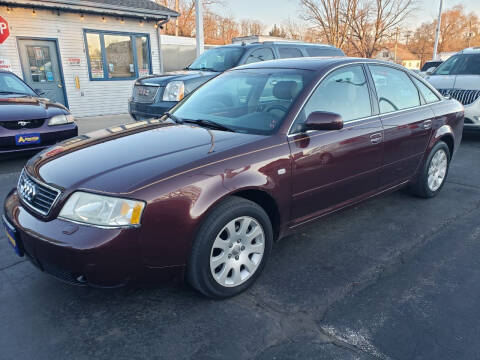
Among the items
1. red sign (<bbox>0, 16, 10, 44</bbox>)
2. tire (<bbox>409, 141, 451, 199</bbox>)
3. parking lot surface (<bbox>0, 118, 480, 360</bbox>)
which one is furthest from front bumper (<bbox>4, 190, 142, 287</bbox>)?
red sign (<bbox>0, 16, 10, 44</bbox>)

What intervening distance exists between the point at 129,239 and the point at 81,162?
74cm

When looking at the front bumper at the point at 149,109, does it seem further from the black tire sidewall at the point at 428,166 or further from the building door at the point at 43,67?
the building door at the point at 43,67

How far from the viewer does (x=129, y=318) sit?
2443 mm

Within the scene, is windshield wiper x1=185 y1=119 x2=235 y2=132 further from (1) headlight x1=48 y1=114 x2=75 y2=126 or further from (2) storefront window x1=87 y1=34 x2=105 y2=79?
(2) storefront window x1=87 y1=34 x2=105 y2=79

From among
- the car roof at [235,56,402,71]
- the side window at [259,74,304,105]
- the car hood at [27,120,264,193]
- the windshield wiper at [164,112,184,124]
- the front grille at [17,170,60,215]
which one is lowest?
the front grille at [17,170,60,215]

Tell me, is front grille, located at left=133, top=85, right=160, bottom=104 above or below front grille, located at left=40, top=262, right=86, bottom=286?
above

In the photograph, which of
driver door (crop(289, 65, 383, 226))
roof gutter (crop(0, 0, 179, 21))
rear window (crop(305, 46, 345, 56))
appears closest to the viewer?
driver door (crop(289, 65, 383, 226))

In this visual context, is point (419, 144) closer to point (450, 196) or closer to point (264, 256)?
point (450, 196)

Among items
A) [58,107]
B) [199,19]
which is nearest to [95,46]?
[199,19]

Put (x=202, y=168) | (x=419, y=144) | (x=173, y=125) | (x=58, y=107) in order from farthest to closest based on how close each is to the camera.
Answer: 1. (x=58, y=107)
2. (x=419, y=144)
3. (x=173, y=125)
4. (x=202, y=168)

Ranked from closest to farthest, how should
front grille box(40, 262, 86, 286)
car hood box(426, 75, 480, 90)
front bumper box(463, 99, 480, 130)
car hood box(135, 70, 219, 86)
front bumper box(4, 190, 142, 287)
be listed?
front bumper box(4, 190, 142, 287)
front grille box(40, 262, 86, 286)
car hood box(135, 70, 219, 86)
front bumper box(463, 99, 480, 130)
car hood box(426, 75, 480, 90)

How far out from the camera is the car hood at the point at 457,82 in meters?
7.75

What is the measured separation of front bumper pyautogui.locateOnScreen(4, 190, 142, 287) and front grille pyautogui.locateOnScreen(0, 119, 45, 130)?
4037mm

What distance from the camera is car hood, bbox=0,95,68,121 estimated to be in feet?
18.5
